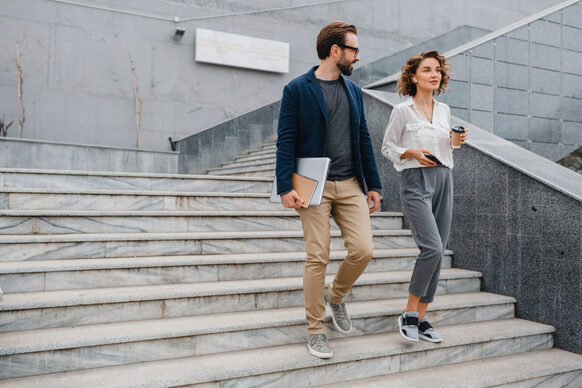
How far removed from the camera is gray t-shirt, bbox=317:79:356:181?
2.82 meters

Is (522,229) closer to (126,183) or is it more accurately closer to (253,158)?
(126,183)

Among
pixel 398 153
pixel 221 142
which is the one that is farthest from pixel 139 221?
pixel 221 142

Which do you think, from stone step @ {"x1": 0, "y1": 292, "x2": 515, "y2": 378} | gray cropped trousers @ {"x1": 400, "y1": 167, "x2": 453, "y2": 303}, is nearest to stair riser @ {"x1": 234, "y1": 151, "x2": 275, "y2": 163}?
stone step @ {"x1": 0, "y1": 292, "x2": 515, "y2": 378}

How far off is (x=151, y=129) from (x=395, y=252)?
7.18 meters

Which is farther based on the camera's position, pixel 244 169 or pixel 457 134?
pixel 244 169

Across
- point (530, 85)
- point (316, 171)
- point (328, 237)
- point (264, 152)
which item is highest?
point (530, 85)

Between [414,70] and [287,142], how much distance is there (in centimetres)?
105

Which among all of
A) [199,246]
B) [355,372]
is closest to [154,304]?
[199,246]

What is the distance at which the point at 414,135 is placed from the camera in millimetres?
3145

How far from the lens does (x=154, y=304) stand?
3.08 metres

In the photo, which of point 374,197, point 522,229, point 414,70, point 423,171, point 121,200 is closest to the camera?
point 374,197

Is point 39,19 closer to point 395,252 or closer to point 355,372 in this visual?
point 395,252

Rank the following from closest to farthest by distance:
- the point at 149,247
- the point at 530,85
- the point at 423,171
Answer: the point at 423,171 < the point at 149,247 < the point at 530,85

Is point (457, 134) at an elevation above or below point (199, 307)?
above
